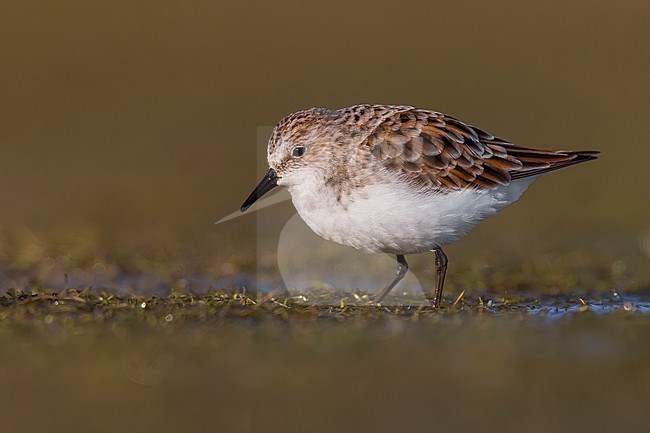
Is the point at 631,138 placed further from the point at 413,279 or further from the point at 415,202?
the point at 415,202

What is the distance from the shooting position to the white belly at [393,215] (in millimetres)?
8484

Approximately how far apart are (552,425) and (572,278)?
12.6ft

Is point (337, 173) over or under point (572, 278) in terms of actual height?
over

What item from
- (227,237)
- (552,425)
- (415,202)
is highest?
(415,202)

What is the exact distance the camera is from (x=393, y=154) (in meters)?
8.77

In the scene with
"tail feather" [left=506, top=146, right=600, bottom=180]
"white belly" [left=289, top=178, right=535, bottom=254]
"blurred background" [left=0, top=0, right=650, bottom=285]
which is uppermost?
"tail feather" [left=506, top=146, right=600, bottom=180]

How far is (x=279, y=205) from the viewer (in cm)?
1361

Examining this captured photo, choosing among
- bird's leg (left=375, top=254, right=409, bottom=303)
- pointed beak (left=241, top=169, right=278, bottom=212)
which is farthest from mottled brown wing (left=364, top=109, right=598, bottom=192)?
bird's leg (left=375, top=254, right=409, bottom=303)

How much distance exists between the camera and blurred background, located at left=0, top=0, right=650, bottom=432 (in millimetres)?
7133

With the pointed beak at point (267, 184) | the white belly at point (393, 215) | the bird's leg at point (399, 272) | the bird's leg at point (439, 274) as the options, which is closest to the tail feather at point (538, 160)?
the white belly at point (393, 215)

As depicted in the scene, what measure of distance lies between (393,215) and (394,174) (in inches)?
14.3

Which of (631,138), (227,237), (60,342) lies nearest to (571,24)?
(631,138)

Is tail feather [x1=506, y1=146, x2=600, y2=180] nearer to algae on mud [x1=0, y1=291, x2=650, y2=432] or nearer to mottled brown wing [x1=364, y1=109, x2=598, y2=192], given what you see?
mottled brown wing [x1=364, y1=109, x2=598, y2=192]

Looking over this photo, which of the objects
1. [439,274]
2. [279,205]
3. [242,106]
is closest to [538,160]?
[439,274]
